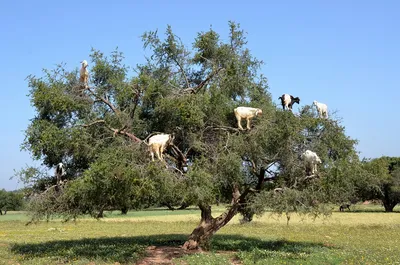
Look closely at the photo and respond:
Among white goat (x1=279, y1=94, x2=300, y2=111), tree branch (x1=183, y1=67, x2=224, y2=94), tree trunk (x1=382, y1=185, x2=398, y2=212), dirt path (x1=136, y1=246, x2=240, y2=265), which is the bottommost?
dirt path (x1=136, y1=246, x2=240, y2=265)

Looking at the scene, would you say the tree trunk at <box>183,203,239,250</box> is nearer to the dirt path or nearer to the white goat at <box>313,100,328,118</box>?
the dirt path

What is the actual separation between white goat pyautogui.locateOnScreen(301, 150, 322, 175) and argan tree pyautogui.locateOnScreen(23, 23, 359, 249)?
0.65 meters

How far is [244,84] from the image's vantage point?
19.5 metres

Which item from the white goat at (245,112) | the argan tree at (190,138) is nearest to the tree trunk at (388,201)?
the argan tree at (190,138)

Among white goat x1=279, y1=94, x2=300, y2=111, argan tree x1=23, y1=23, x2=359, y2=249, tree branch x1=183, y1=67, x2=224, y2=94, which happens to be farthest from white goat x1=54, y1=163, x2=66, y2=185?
white goat x1=279, y1=94, x2=300, y2=111

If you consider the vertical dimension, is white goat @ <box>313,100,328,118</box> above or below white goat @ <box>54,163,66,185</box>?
above

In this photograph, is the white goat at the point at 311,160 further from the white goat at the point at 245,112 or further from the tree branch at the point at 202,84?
the tree branch at the point at 202,84

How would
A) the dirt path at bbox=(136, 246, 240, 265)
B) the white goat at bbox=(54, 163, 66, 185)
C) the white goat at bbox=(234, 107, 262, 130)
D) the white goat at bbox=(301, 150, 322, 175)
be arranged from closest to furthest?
the white goat at bbox=(301, 150, 322, 175)
the dirt path at bbox=(136, 246, 240, 265)
the white goat at bbox=(234, 107, 262, 130)
the white goat at bbox=(54, 163, 66, 185)

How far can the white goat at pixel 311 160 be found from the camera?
17.0m

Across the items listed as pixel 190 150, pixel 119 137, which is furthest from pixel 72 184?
pixel 190 150

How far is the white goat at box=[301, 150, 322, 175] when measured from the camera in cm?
1697

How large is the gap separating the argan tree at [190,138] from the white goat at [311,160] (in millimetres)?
653

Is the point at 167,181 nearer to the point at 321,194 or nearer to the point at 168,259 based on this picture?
the point at 168,259

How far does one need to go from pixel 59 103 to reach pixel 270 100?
30.5 feet
